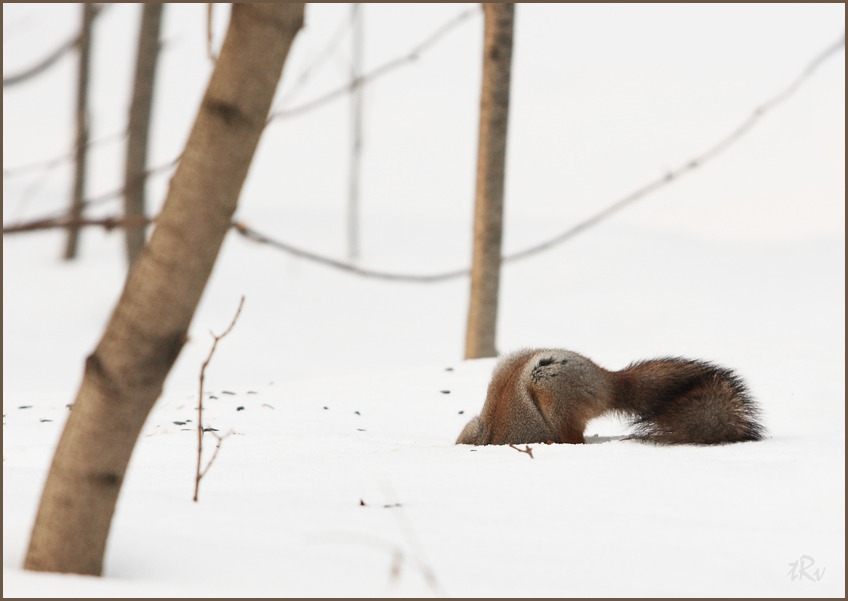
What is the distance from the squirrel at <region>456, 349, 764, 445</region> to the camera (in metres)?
3.38

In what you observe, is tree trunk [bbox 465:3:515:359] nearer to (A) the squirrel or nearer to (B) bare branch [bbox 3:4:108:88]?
(A) the squirrel

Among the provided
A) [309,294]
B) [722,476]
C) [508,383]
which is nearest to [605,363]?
[508,383]

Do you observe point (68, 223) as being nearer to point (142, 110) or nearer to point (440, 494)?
point (440, 494)

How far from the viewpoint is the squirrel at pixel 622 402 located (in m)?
3.38

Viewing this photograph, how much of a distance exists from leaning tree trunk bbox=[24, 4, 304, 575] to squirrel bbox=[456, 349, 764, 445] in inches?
88.5

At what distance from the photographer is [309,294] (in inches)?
519

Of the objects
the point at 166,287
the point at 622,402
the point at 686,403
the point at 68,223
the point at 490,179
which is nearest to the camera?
the point at 68,223

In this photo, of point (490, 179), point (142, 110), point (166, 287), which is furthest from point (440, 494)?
point (142, 110)

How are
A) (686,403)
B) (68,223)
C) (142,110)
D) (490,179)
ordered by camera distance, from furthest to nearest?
1. (142,110)
2. (490,179)
3. (686,403)
4. (68,223)

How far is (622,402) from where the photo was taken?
361cm

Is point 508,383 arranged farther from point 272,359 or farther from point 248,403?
point 272,359

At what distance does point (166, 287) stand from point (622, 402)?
254cm

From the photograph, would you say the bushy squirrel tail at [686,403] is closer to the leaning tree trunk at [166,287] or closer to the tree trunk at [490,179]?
the leaning tree trunk at [166,287]

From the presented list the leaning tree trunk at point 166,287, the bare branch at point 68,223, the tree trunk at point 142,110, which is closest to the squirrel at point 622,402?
the leaning tree trunk at point 166,287
